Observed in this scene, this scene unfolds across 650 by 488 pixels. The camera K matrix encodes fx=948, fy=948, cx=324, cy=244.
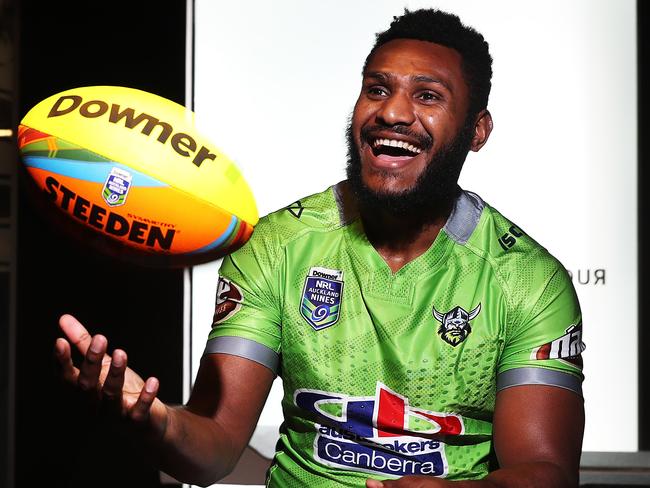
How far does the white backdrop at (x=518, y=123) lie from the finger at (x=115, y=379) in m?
1.01

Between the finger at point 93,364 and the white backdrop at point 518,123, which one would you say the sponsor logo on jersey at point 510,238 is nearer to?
the white backdrop at point 518,123

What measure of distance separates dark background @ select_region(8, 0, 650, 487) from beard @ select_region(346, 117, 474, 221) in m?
1.12

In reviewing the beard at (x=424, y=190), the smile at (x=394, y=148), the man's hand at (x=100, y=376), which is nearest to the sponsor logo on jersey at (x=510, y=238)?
the beard at (x=424, y=190)

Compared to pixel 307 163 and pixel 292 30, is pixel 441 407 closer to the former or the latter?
pixel 307 163

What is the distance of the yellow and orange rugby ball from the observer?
1396mm

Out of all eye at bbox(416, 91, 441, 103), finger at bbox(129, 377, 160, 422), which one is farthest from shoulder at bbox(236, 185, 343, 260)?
finger at bbox(129, 377, 160, 422)

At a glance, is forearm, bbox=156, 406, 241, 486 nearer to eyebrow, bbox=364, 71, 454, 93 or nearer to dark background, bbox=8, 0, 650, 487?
eyebrow, bbox=364, 71, 454, 93

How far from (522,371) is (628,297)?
76 cm

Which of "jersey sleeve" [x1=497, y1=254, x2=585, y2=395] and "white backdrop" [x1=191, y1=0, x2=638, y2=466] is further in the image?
"white backdrop" [x1=191, y1=0, x2=638, y2=466]

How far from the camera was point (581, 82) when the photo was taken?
89.7 inches

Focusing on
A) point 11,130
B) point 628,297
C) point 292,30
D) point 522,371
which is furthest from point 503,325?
point 11,130

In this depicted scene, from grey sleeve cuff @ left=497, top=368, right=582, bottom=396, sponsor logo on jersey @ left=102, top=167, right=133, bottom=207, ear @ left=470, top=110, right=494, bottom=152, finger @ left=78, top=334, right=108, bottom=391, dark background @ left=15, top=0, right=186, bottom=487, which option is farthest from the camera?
dark background @ left=15, top=0, right=186, bottom=487

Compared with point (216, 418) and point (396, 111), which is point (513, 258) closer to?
point (396, 111)

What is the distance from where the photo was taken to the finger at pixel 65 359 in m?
1.22
